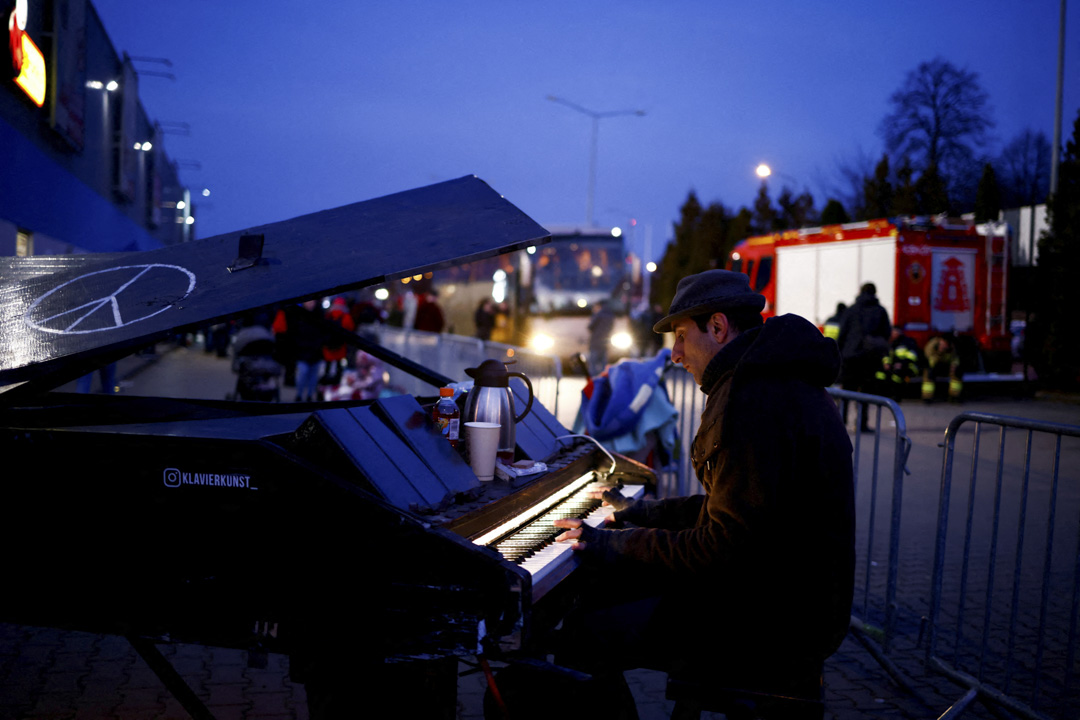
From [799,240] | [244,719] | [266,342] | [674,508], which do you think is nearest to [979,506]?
[674,508]

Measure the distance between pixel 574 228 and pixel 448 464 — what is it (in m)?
20.7

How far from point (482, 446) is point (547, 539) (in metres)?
0.44

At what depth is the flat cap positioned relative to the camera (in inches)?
109

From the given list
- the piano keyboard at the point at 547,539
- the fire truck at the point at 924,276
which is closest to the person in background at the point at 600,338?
the fire truck at the point at 924,276

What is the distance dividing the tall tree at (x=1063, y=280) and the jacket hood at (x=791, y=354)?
719 inches

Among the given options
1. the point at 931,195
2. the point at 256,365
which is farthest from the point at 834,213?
the point at 256,365

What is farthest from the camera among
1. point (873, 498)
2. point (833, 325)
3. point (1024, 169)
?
point (1024, 169)

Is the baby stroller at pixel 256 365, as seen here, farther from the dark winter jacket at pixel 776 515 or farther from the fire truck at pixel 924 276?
the fire truck at pixel 924 276

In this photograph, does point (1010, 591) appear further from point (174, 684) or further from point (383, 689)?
point (174, 684)

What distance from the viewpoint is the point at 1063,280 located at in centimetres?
1845

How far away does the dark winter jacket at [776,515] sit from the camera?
7.97ft

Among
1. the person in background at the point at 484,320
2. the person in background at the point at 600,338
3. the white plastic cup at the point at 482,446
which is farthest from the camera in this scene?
the person in background at the point at 484,320

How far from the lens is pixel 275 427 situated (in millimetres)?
3002

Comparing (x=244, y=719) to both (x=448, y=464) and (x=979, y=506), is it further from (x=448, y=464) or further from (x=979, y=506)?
(x=979, y=506)
